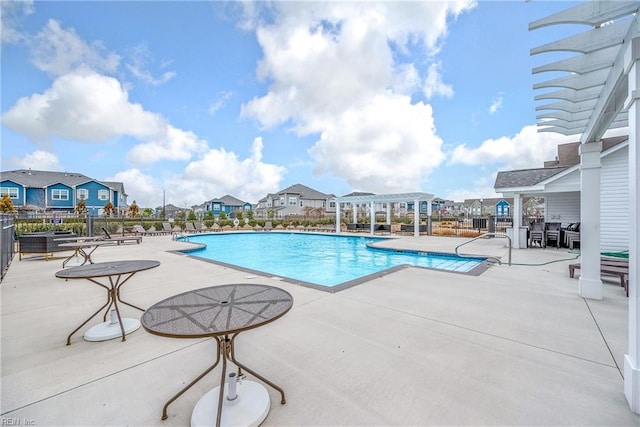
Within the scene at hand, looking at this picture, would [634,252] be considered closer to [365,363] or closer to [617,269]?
[365,363]

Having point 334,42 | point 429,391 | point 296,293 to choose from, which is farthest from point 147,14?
point 429,391

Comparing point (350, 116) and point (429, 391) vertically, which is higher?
point (350, 116)

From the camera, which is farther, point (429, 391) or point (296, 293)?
point (296, 293)

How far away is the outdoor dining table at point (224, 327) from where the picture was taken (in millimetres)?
1662

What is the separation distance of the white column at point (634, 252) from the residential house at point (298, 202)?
39.0 m

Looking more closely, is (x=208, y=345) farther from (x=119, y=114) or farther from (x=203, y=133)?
(x=203, y=133)

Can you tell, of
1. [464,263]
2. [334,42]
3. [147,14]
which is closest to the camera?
[464,263]

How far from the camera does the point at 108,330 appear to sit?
321cm

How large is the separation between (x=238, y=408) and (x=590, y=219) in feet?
19.0

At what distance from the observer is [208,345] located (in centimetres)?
293

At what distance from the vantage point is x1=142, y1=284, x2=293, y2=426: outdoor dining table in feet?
5.45

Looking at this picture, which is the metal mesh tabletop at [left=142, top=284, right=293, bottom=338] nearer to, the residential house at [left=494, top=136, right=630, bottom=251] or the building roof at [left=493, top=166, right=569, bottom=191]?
the residential house at [left=494, top=136, right=630, bottom=251]

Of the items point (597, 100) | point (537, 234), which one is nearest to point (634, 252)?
point (597, 100)

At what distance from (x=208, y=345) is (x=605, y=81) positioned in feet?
18.4
